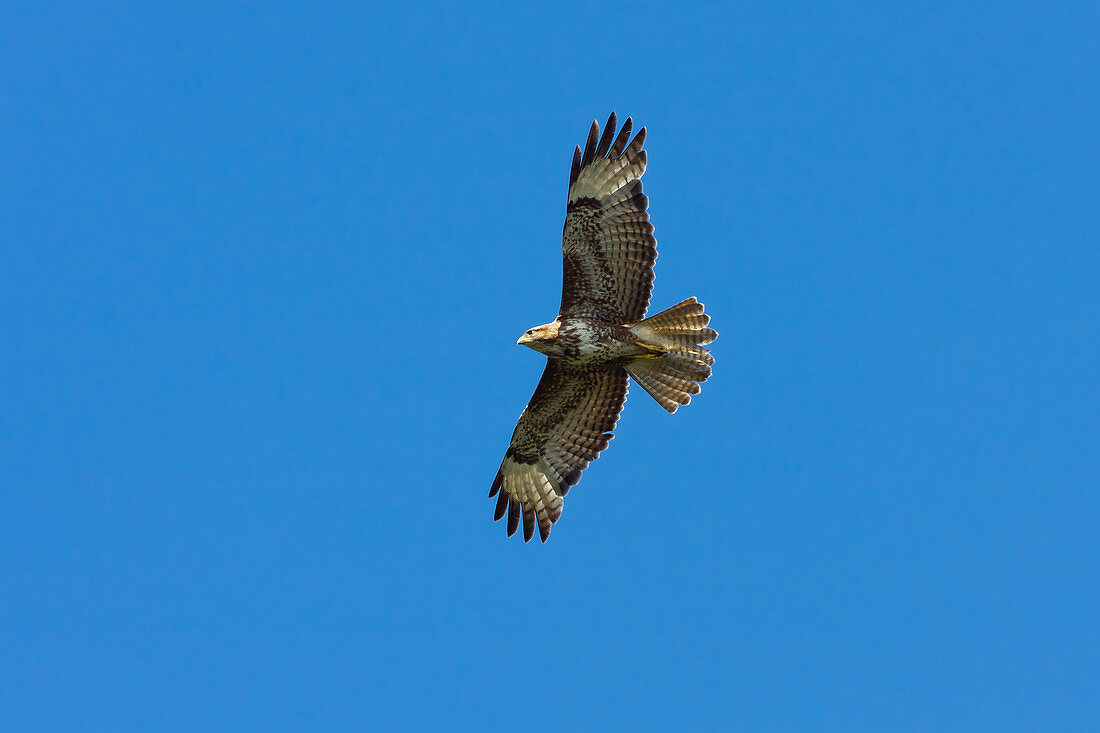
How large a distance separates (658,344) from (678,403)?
2.07ft

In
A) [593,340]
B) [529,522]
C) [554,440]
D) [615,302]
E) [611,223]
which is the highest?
[611,223]

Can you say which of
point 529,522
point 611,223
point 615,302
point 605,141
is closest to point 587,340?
point 615,302

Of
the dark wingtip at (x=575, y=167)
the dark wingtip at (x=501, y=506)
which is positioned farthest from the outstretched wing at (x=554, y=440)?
the dark wingtip at (x=575, y=167)

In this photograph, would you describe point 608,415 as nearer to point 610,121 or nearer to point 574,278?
point 574,278

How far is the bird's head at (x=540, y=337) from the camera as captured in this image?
11102 mm

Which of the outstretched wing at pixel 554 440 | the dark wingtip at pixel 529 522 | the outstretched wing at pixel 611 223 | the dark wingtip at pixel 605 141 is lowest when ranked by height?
the dark wingtip at pixel 529 522

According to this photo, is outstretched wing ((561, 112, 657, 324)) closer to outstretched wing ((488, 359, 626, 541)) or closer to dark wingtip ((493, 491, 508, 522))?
outstretched wing ((488, 359, 626, 541))

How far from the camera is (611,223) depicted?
10.9 m

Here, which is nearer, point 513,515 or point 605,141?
point 605,141

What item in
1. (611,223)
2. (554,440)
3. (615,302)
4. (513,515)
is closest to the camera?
(611,223)

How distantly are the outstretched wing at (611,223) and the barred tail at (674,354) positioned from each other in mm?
236

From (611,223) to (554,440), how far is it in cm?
237

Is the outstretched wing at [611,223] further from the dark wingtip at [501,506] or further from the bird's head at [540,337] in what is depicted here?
the dark wingtip at [501,506]

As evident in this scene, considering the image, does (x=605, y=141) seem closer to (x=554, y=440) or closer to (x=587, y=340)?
(x=587, y=340)
